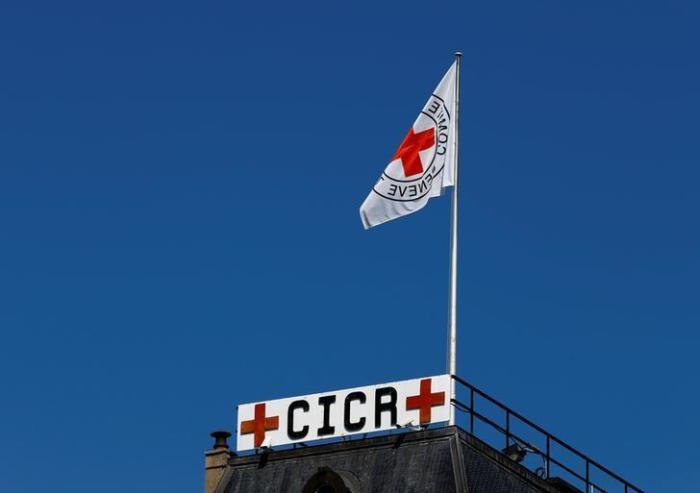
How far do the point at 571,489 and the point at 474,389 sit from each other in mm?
7403

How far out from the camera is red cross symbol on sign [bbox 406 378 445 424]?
223 ft

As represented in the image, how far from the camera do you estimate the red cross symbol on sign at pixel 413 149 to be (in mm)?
74250

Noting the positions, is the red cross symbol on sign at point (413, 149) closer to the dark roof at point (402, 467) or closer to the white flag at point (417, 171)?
the white flag at point (417, 171)

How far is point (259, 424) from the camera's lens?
236 feet

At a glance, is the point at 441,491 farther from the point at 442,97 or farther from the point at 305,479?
the point at 442,97

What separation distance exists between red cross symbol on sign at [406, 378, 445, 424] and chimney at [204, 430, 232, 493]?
8.59 metres

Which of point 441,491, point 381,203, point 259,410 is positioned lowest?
point 441,491

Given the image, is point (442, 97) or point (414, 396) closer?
point (414, 396)

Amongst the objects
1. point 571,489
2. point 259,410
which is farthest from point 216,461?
point 571,489

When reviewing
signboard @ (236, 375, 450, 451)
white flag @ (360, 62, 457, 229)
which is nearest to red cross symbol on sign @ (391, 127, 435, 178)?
white flag @ (360, 62, 457, 229)

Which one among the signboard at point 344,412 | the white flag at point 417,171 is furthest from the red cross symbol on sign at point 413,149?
the signboard at point 344,412

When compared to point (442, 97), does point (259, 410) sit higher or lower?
lower

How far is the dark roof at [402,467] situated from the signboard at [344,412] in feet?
1.84

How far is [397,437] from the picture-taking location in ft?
227
